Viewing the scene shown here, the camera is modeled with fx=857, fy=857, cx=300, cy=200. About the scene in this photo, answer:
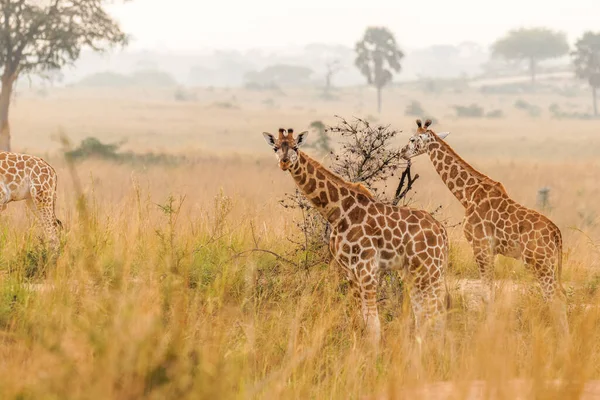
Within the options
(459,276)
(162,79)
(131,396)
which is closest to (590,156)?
(459,276)

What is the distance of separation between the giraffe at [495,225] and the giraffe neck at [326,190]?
1248mm

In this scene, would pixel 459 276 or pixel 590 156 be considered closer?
pixel 459 276

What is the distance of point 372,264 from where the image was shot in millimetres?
6480

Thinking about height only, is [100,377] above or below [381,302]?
above

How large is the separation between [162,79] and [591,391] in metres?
164

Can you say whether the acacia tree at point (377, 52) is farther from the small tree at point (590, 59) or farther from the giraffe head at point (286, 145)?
the giraffe head at point (286, 145)

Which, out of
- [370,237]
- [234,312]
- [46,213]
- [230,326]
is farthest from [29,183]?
[370,237]

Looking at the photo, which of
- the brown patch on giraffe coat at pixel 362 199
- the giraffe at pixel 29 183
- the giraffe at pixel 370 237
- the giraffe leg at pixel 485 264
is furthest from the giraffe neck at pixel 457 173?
the giraffe at pixel 29 183

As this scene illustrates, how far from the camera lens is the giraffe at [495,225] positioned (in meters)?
7.32

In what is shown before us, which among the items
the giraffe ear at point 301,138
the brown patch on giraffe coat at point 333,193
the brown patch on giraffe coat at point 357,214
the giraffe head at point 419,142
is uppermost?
the giraffe ear at point 301,138

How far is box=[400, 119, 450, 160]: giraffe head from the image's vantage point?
779 centimetres

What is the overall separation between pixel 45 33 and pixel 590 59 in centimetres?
5225

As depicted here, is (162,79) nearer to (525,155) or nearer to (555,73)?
(555,73)

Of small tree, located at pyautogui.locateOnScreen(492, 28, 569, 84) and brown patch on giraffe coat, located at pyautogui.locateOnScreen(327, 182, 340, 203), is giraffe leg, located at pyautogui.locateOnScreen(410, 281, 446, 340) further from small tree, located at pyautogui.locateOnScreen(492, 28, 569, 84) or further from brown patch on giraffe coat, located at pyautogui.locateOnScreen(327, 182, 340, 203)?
small tree, located at pyautogui.locateOnScreen(492, 28, 569, 84)
